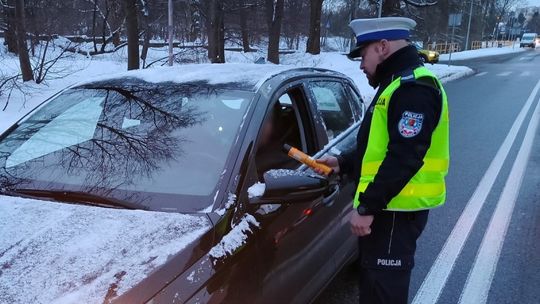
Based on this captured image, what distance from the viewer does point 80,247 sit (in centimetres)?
175

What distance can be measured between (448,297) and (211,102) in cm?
215

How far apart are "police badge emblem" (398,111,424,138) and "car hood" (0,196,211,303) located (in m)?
0.86

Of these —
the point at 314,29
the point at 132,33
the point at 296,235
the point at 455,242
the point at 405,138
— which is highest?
the point at 314,29

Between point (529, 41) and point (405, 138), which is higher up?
point (529, 41)

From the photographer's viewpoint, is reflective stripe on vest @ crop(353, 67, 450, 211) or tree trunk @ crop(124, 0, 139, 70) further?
tree trunk @ crop(124, 0, 139, 70)

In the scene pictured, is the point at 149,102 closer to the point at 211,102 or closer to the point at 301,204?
the point at 211,102

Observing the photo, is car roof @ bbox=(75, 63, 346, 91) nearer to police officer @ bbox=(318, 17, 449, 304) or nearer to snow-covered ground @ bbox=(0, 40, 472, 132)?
snow-covered ground @ bbox=(0, 40, 472, 132)

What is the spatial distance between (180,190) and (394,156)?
2.96 feet

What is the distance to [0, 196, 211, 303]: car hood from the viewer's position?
5.08 ft

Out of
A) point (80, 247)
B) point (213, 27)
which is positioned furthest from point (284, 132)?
point (213, 27)

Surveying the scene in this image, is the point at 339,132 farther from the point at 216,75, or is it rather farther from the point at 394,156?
the point at 394,156

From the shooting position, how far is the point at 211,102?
8.59ft

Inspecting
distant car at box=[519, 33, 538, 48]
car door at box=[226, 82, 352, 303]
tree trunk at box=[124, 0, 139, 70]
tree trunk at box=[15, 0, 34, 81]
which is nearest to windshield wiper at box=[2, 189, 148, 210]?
car door at box=[226, 82, 352, 303]

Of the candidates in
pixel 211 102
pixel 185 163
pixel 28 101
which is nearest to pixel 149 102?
pixel 211 102
